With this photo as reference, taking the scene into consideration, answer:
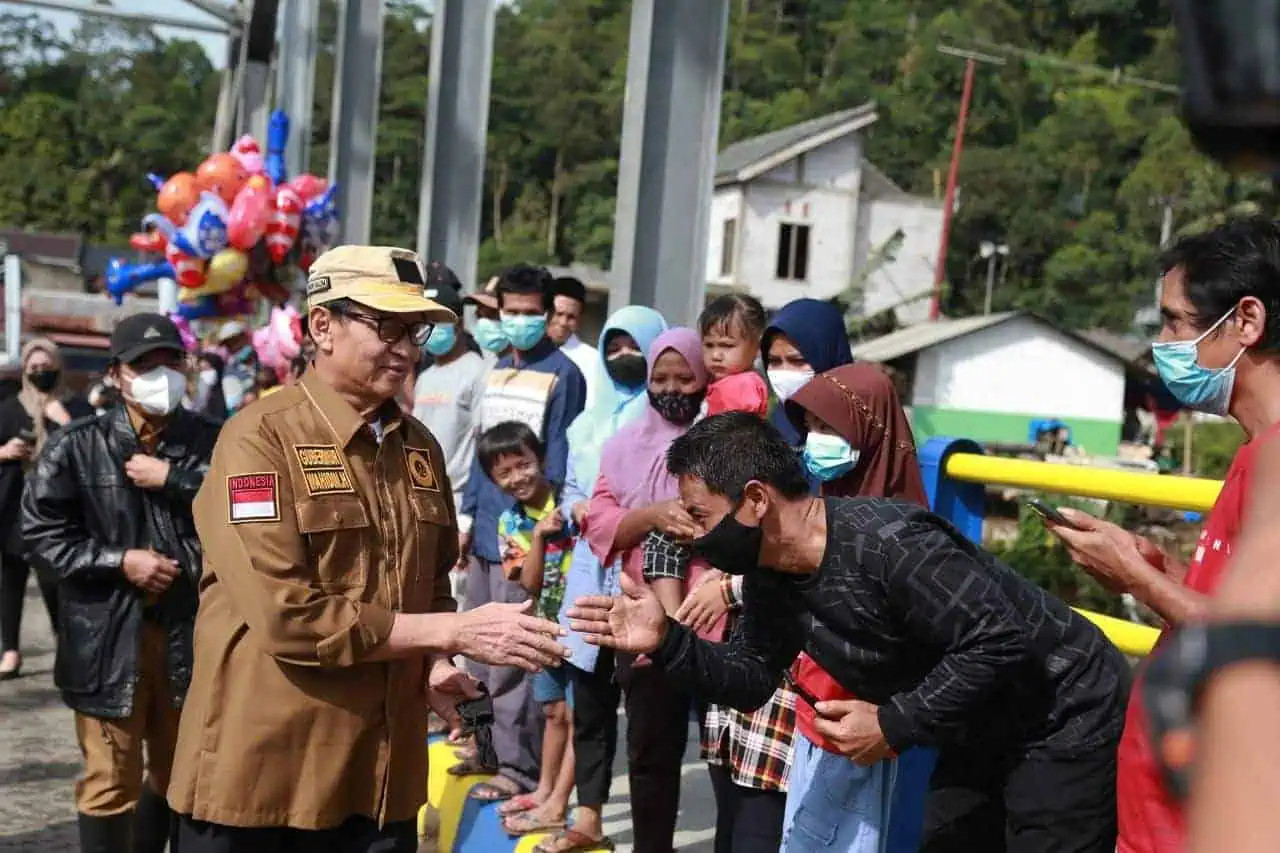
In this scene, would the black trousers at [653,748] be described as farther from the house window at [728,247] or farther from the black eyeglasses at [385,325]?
the house window at [728,247]

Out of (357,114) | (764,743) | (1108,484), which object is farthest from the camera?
(357,114)

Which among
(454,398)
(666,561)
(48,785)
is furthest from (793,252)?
(666,561)

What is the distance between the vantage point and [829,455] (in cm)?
377

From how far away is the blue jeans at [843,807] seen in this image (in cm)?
351

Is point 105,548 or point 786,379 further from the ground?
point 786,379

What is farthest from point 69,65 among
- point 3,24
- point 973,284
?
point 973,284

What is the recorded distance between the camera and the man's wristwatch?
1.19 m

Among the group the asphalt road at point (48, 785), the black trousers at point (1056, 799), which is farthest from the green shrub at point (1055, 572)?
the black trousers at point (1056, 799)

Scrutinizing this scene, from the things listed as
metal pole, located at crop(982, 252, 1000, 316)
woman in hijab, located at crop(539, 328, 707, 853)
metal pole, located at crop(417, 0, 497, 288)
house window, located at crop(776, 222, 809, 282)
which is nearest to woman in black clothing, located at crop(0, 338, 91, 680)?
metal pole, located at crop(417, 0, 497, 288)

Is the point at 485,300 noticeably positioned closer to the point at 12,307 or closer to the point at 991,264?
the point at 12,307

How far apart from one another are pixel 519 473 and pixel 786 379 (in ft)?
4.51

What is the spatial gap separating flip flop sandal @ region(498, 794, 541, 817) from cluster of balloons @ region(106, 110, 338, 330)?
22.8 ft

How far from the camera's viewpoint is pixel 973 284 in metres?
64.4

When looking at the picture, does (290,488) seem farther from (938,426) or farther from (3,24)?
(3,24)
